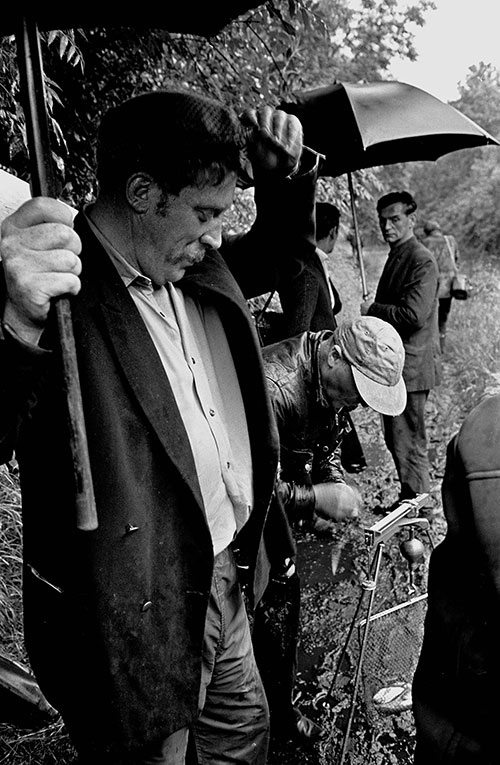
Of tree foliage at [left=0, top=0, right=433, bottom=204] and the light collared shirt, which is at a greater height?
tree foliage at [left=0, top=0, right=433, bottom=204]

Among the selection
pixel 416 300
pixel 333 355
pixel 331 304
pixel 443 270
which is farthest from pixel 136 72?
pixel 443 270

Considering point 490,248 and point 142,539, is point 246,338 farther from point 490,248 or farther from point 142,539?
point 490,248

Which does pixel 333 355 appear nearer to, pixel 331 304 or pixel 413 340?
pixel 331 304

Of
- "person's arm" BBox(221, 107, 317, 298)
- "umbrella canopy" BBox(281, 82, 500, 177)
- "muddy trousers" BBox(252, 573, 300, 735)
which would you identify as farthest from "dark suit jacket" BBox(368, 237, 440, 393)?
"person's arm" BBox(221, 107, 317, 298)

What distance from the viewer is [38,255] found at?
1.09 meters

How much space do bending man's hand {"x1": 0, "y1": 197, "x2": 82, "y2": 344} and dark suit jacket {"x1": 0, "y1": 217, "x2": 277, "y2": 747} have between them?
0.31 m

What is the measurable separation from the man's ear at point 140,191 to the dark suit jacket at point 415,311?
3566 mm

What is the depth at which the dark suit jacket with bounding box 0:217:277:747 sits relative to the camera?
5.01 feet

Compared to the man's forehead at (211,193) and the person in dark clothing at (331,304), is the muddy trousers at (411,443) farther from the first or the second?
the man's forehead at (211,193)

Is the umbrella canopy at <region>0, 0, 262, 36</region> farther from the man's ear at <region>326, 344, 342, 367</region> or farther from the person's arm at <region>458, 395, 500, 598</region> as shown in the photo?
the man's ear at <region>326, 344, 342, 367</region>

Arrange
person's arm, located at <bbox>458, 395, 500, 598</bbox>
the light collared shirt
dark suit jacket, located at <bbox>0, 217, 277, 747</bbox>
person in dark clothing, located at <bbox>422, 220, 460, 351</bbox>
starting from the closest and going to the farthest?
person's arm, located at <bbox>458, 395, 500, 598</bbox>, dark suit jacket, located at <bbox>0, 217, 277, 747</bbox>, the light collared shirt, person in dark clothing, located at <bbox>422, 220, 460, 351</bbox>

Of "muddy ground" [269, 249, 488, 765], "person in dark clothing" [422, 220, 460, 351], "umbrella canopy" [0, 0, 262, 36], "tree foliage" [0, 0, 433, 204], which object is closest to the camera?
"umbrella canopy" [0, 0, 262, 36]

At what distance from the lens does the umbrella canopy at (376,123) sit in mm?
4684

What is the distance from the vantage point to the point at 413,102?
4949 millimetres
